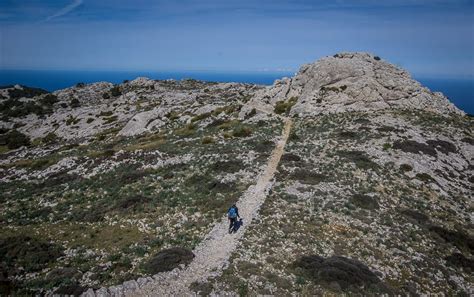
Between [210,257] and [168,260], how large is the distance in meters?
2.71

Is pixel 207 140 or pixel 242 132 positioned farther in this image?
pixel 242 132

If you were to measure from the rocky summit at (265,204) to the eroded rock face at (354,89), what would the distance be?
435 millimetres

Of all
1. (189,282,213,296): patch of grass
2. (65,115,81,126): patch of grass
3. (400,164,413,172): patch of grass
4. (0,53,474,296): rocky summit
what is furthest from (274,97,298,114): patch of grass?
(189,282,213,296): patch of grass

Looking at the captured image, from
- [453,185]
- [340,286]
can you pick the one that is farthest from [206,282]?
[453,185]

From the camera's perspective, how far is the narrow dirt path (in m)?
19.2

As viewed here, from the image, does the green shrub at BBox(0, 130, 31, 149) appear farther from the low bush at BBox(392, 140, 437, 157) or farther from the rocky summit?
the low bush at BBox(392, 140, 437, 157)

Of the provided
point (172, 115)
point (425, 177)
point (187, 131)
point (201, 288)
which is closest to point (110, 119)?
point (172, 115)

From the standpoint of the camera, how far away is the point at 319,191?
107ft

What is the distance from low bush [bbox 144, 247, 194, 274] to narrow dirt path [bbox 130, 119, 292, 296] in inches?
16.6

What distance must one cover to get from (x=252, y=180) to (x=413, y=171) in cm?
1889

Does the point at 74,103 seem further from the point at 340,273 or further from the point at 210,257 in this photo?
the point at 340,273

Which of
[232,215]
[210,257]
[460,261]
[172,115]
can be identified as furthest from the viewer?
[172,115]

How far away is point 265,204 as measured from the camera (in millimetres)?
29953

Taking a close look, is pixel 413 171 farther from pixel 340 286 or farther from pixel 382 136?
pixel 340 286
